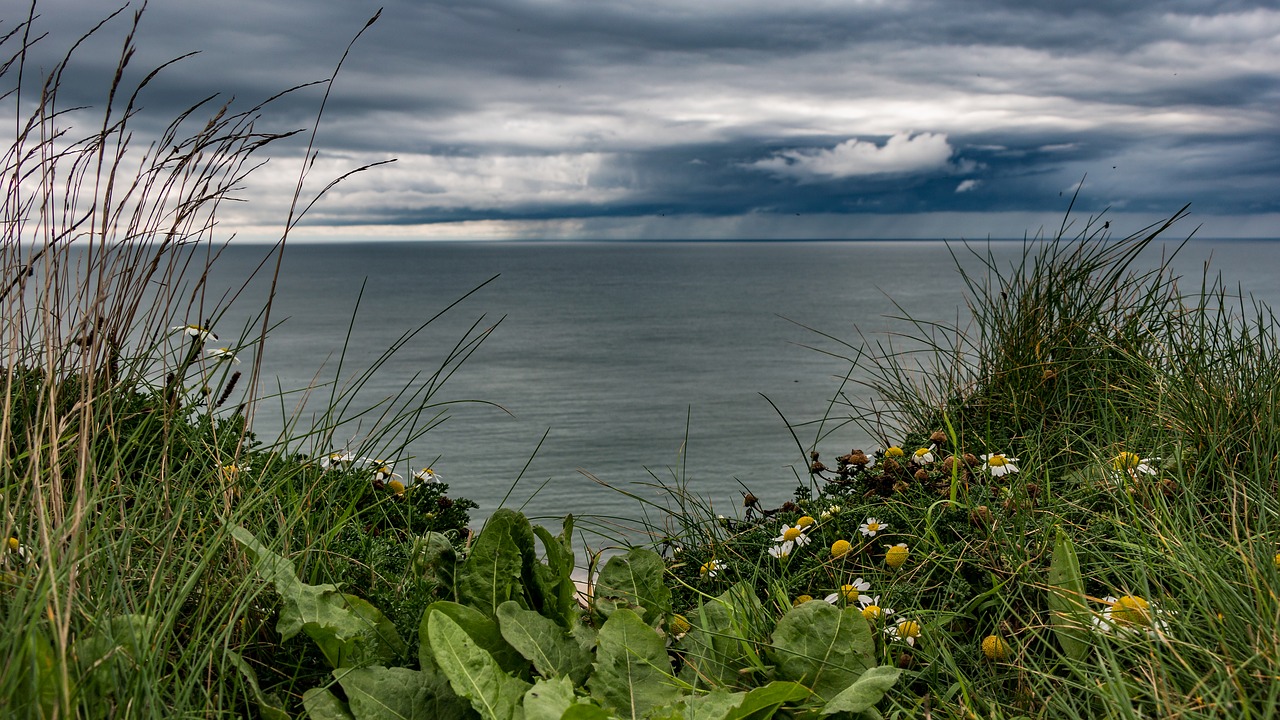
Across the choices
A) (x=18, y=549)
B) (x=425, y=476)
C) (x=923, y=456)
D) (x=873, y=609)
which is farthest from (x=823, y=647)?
(x=425, y=476)

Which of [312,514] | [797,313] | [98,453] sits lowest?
[797,313]

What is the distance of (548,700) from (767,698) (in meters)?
0.42

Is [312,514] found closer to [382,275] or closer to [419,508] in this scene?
[419,508]

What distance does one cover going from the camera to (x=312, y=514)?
2490mm

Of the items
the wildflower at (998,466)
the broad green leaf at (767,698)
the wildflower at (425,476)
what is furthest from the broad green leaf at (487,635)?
the wildflower at (998,466)

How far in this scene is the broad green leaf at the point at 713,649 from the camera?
2.09m

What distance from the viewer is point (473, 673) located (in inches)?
71.2

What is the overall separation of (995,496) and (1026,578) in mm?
711

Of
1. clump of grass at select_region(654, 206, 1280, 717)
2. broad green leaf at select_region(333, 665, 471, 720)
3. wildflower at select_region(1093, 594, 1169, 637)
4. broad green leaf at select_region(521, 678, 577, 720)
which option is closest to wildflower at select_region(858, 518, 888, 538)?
clump of grass at select_region(654, 206, 1280, 717)

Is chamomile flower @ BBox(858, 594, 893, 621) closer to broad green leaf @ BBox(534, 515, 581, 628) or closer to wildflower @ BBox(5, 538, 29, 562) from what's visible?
broad green leaf @ BBox(534, 515, 581, 628)

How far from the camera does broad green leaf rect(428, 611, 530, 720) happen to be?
178 centimetres

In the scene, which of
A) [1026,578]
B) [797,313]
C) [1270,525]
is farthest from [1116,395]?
[797,313]

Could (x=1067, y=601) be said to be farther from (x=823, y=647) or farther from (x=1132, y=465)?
(x=1132, y=465)

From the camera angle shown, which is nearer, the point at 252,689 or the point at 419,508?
the point at 252,689
